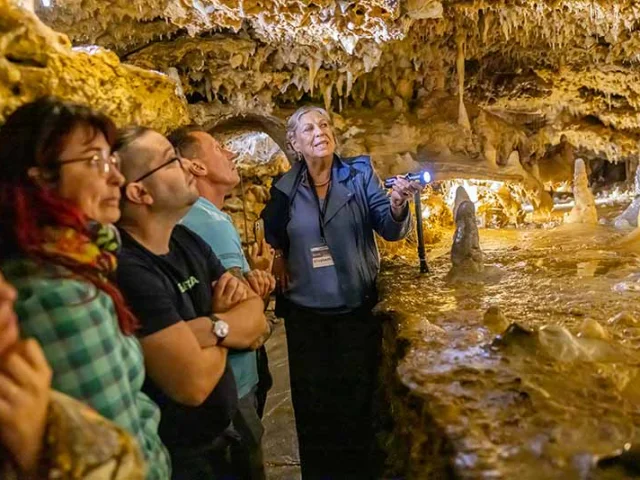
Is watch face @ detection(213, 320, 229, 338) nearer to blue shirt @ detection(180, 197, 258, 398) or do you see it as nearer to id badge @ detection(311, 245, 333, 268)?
blue shirt @ detection(180, 197, 258, 398)

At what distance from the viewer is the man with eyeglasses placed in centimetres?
144

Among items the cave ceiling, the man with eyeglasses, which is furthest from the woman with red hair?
the cave ceiling

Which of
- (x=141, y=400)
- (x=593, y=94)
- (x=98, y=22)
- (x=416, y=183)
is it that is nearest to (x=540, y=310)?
(x=416, y=183)

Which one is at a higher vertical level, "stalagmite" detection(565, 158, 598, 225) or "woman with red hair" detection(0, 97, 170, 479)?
"woman with red hair" detection(0, 97, 170, 479)

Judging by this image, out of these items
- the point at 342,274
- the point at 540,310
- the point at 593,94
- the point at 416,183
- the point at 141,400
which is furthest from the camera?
the point at 593,94

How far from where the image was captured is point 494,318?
7.79 feet

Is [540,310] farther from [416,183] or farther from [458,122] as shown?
[458,122]

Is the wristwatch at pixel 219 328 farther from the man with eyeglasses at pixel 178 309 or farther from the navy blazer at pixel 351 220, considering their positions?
the navy blazer at pixel 351 220

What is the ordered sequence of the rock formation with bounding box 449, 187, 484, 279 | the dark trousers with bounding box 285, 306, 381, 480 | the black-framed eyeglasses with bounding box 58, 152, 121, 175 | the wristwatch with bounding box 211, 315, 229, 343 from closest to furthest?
the black-framed eyeglasses with bounding box 58, 152, 121, 175, the wristwatch with bounding box 211, 315, 229, 343, the dark trousers with bounding box 285, 306, 381, 480, the rock formation with bounding box 449, 187, 484, 279

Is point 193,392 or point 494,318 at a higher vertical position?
point 193,392

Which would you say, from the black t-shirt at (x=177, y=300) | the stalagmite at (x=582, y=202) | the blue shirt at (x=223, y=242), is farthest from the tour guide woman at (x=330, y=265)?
the stalagmite at (x=582, y=202)

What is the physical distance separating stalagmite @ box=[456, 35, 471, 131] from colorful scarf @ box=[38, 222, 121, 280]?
8047 millimetres

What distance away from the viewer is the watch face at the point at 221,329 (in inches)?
63.9

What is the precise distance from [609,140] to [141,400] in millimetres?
13710
